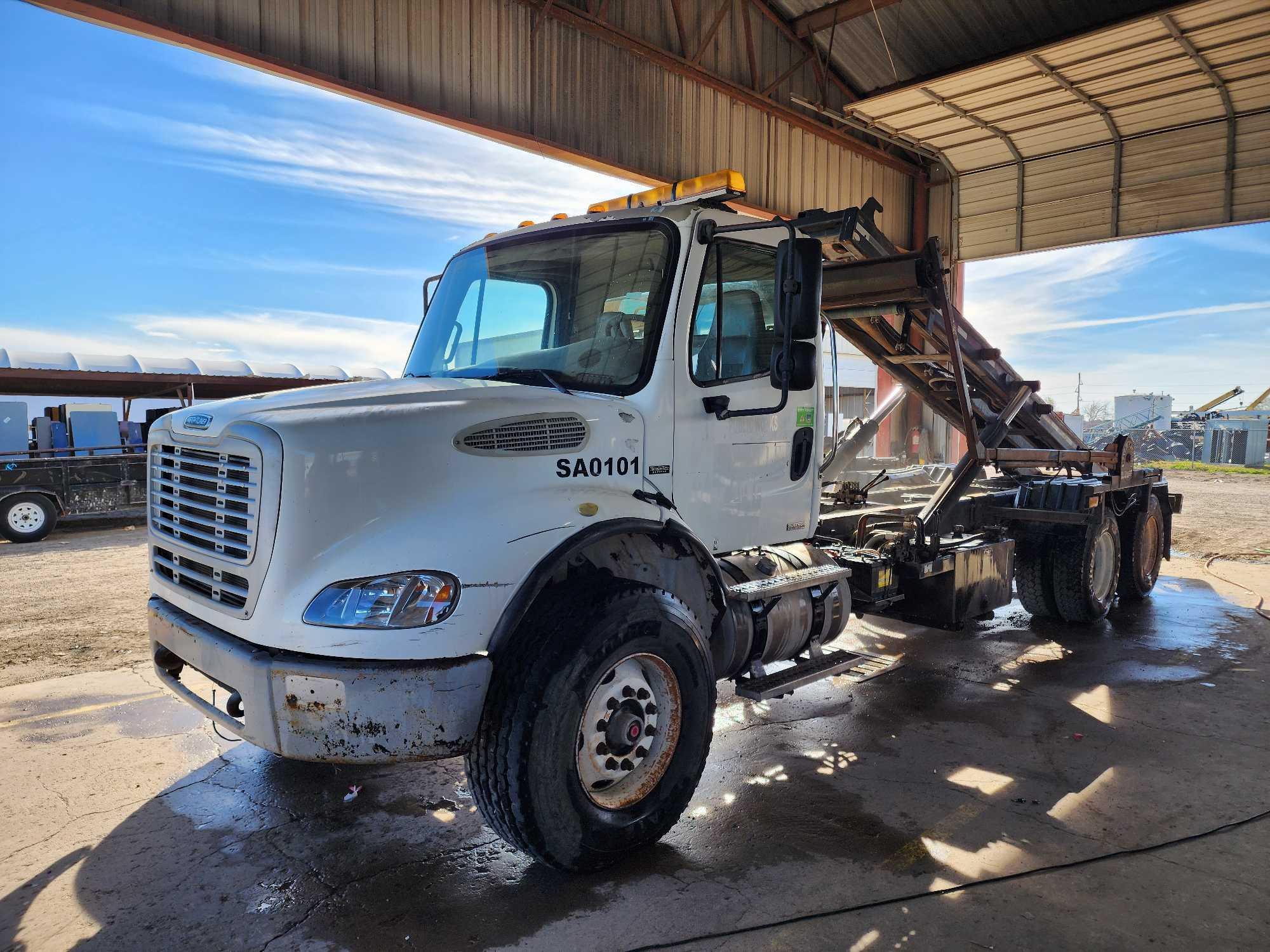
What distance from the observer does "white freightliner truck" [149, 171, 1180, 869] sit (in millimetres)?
2881

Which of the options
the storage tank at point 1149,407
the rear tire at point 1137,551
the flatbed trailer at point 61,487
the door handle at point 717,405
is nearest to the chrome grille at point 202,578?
the door handle at point 717,405

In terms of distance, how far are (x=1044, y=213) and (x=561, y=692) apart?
52.6ft

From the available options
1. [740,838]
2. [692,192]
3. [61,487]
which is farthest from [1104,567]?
[61,487]

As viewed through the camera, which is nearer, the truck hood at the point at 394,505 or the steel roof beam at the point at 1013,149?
the truck hood at the point at 394,505

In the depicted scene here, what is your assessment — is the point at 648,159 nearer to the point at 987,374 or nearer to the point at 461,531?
the point at 987,374

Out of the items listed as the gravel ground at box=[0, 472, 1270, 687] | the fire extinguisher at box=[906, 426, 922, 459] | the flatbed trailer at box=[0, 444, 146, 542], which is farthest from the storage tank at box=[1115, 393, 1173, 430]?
the flatbed trailer at box=[0, 444, 146, 542]

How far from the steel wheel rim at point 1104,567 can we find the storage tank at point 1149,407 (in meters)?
41.1

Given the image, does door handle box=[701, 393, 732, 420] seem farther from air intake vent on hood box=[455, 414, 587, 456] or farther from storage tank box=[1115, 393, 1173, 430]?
storage tank box=[1115, 393, 1173, 430]

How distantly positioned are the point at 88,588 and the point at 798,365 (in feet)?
29.0

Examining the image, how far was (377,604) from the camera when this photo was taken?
2.87 m

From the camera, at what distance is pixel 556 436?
333 centimetres

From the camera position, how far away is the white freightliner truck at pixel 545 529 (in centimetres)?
288

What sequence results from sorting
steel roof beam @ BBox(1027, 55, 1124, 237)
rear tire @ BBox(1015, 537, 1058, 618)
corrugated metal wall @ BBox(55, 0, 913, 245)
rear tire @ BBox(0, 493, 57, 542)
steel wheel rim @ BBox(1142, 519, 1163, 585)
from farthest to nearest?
rear tire @ BBox(0, 493, 57, 542) < steel roof beam @ BBox(1027, 55, 1124, 237) < corrugated metal wall @ BBox(55, 0, 913, 245) < steel wheel rim @ BBox(1142, 519, 1163, 585) < rear tire @ BBox(1015, 537, 1058, 618)

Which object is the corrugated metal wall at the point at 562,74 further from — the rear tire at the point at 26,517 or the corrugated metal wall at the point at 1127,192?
the rear tire at the point at 26,517
